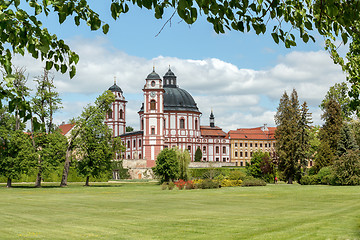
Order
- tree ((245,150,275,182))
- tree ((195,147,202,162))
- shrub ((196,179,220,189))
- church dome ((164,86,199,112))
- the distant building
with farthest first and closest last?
1. the distant building
2. church dome ((164,86,199,112))
3. tree ((195,147,202,162))
4. tree ((245,150,275,182))
5. shrub ((196,179,220,189))

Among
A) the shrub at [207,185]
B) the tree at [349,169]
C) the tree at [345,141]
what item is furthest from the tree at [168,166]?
the tree at [345,141]

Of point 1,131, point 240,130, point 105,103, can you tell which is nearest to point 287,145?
point 105,103

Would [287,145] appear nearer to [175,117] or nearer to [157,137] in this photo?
[157,137]

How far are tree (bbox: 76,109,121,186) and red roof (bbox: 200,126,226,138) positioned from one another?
59.4 metres

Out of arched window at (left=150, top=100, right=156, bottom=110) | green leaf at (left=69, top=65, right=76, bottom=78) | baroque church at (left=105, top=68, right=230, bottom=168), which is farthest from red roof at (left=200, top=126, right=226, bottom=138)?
green leaf at (left=69, top=65, right=76, bottom=78)

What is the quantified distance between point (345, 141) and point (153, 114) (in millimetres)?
46937

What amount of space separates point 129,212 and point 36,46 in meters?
13.5

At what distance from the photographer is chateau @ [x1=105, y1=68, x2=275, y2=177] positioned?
87062 millimetres

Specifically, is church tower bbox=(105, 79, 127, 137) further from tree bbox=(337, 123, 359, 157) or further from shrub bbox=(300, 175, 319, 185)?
tree bbox=(337, 123, 359, 157)

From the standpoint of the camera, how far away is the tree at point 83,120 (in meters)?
46.9

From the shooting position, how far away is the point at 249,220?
595 inches

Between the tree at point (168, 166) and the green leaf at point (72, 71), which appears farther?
the tree at point (168, 166)

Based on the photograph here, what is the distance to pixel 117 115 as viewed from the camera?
335 ft

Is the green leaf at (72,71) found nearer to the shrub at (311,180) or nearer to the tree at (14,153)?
the tree at (14,153)
